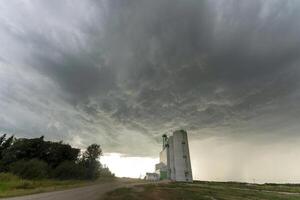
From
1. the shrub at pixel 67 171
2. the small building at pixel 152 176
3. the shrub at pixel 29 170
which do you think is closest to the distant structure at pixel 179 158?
the small building at pixel 152 176

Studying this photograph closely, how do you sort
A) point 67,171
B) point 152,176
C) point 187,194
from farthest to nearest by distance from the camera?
point 152,176, point 67,171, point 187,194

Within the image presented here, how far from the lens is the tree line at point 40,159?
2562 inches

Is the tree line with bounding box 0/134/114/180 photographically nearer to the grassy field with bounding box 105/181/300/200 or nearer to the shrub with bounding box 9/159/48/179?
the shrub with bounding box 9/159/48/179

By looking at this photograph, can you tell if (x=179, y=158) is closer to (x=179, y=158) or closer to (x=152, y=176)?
(x=179, y=158)

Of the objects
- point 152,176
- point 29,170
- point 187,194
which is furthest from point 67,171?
point 187,194

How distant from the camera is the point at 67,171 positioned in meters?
82.4

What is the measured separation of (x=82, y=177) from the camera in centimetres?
9231

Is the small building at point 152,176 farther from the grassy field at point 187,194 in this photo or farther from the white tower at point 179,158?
the grassy field at point 187,194

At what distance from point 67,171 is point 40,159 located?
11.2m

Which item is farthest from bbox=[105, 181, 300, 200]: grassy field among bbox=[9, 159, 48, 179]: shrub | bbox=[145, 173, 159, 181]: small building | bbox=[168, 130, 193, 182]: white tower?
bbox=[145, 173, 159, 181]: small building

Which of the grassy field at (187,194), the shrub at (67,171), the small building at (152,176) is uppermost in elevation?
the small building at (152,176)

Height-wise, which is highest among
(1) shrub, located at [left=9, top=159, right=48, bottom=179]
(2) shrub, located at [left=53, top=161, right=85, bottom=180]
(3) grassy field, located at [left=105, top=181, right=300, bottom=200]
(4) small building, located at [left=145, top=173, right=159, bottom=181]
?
(4) small building, located at [left=145, top=173, right=159, bottom=181]

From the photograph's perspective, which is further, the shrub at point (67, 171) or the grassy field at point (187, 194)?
the shrub at point (67, 171)

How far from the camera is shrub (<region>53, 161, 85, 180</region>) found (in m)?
79.5
